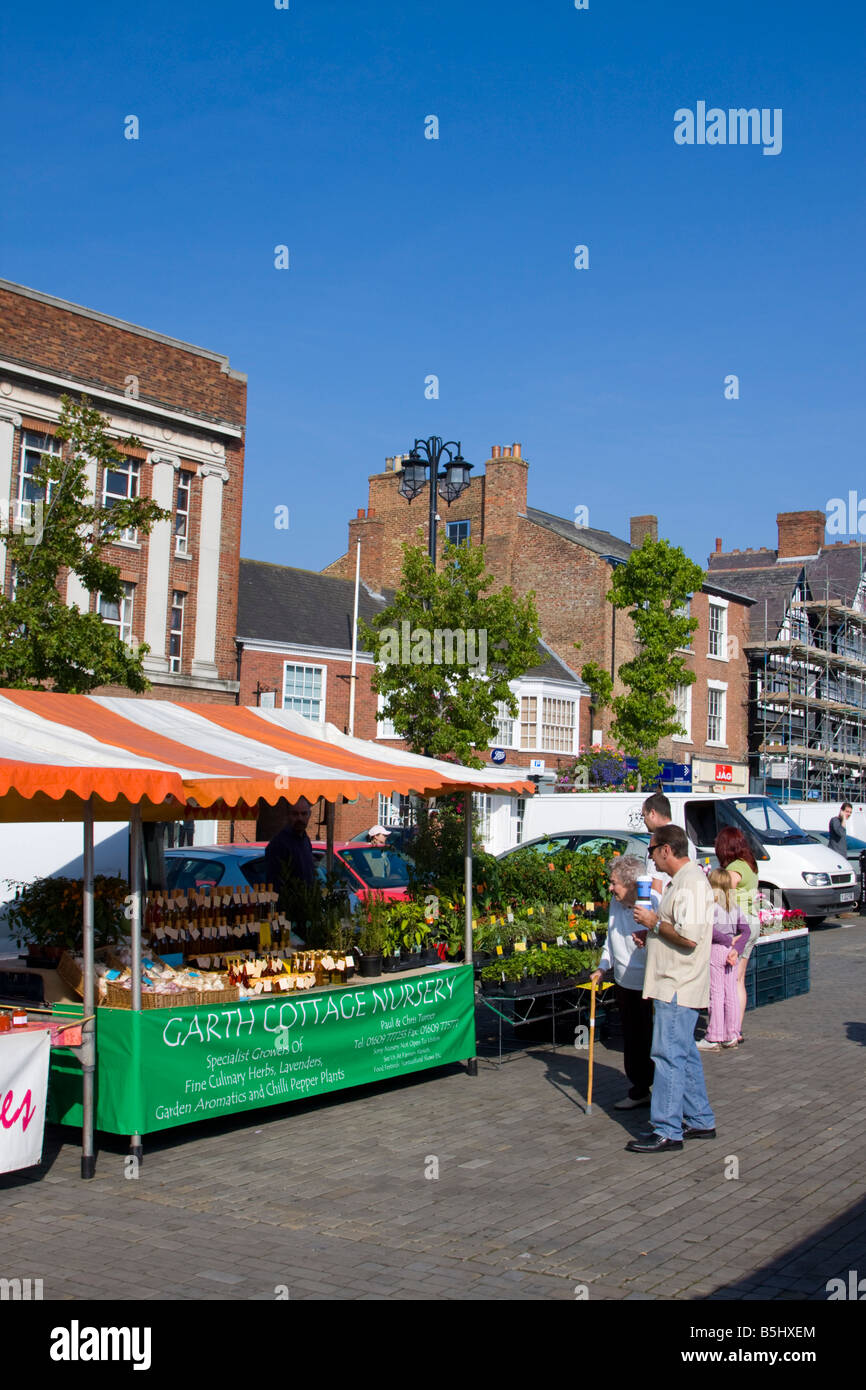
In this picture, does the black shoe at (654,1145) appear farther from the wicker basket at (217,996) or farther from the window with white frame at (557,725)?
the window with white frame at (557,725)

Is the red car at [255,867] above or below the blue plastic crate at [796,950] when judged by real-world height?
above

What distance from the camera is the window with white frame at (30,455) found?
2894 cm

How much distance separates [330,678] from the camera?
35.7m

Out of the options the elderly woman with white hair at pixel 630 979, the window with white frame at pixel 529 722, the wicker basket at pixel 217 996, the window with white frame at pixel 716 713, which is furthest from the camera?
the window with white frame at pixel 716 713

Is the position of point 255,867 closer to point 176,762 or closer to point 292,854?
point 292,854

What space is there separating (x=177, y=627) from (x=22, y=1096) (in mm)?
26562

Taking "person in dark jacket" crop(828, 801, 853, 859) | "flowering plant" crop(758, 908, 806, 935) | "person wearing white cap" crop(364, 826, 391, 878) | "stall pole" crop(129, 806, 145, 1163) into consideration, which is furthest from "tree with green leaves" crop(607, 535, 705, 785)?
"stall pole" crop(129, 806, 145, 1163)

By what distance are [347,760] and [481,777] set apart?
1.15 meters

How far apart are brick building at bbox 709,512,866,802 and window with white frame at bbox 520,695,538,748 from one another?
12.0 m

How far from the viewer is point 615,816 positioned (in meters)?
21.9

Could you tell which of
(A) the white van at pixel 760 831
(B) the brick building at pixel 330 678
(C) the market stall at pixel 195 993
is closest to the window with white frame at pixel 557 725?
(B) the brick building at pixel 330 678

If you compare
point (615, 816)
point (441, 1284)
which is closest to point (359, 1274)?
point (441, 1284)

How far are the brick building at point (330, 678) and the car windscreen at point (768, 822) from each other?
11.1m

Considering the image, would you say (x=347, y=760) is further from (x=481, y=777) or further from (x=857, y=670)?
(x=857, y=670)
